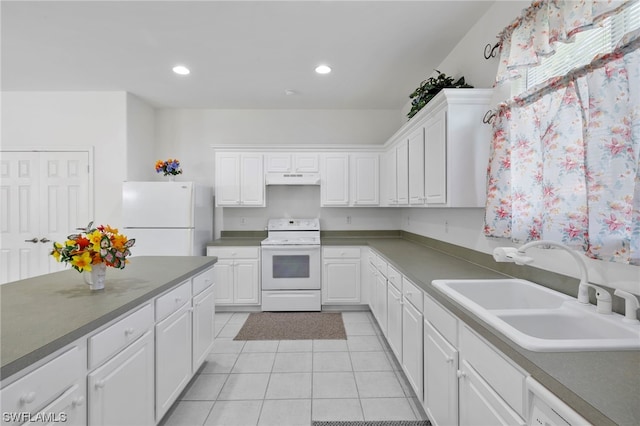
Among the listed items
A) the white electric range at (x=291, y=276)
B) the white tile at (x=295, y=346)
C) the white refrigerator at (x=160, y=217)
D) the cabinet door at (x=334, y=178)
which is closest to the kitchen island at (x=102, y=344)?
the white tile at (x=295, y=346)

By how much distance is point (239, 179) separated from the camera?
394 centimetres

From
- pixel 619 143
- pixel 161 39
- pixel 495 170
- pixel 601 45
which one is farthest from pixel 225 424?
pixel 161 39

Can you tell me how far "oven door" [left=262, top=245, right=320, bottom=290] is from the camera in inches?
145

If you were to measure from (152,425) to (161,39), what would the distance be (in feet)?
9.27

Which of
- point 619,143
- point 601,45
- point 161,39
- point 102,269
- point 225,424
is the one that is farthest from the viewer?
point 161,39

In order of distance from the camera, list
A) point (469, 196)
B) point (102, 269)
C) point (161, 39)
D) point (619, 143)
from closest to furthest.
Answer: point (619, 143) → point (102, 269) → point (469, 196) → point (161, 39)

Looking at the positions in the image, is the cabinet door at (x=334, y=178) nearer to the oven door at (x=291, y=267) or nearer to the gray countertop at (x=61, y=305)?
the oven door at (x=291, y=267)

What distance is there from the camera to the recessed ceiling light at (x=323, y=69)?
2.98 meters

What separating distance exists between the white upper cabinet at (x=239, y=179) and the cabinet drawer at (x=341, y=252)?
1088 millimetres

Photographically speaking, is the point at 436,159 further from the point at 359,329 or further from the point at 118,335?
the point at 118,335

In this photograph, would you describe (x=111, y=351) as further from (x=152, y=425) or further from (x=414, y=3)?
(x=414, y=3)

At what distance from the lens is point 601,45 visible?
4.05ft

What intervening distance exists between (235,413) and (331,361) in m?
0.91

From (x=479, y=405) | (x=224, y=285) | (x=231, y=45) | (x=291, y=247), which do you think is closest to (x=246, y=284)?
(x=224, y=285)
